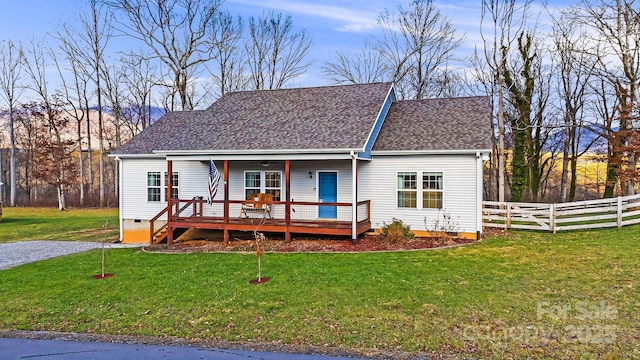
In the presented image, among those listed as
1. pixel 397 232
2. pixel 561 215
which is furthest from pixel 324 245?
pixel 561 215

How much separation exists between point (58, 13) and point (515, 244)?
38.6 metres

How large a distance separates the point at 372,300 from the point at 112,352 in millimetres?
4214

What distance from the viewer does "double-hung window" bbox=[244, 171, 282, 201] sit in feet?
54.1

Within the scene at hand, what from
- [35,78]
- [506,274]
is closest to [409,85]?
[506,274]

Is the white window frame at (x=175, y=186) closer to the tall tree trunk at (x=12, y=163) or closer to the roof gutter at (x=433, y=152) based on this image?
the roof gutter at (x=433, y=152)

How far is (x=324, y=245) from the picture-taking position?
45.6 feet

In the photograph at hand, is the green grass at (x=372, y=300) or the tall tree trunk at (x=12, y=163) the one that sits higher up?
the tall tree trunk at (x=12, y=163)

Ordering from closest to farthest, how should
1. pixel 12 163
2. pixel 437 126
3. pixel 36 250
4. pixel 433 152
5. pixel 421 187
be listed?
pixel 433 152
pixel 421 187
pixel 36 250
pixel 437 126
pixel 12 163

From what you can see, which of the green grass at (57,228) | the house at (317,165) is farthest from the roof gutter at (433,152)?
the green grass at (57,228)

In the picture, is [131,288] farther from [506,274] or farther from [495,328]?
[506,274]

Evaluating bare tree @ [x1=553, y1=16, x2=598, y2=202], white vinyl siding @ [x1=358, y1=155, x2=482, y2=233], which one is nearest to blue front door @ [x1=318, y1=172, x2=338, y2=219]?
white vinyl siding @ [x1=358, y1=155, x2=482, y2=233]

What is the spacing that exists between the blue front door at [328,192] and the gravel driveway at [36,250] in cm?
733

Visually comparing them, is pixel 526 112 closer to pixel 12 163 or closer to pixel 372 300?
pixel 372 300

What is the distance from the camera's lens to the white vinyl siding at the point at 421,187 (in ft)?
46.3
